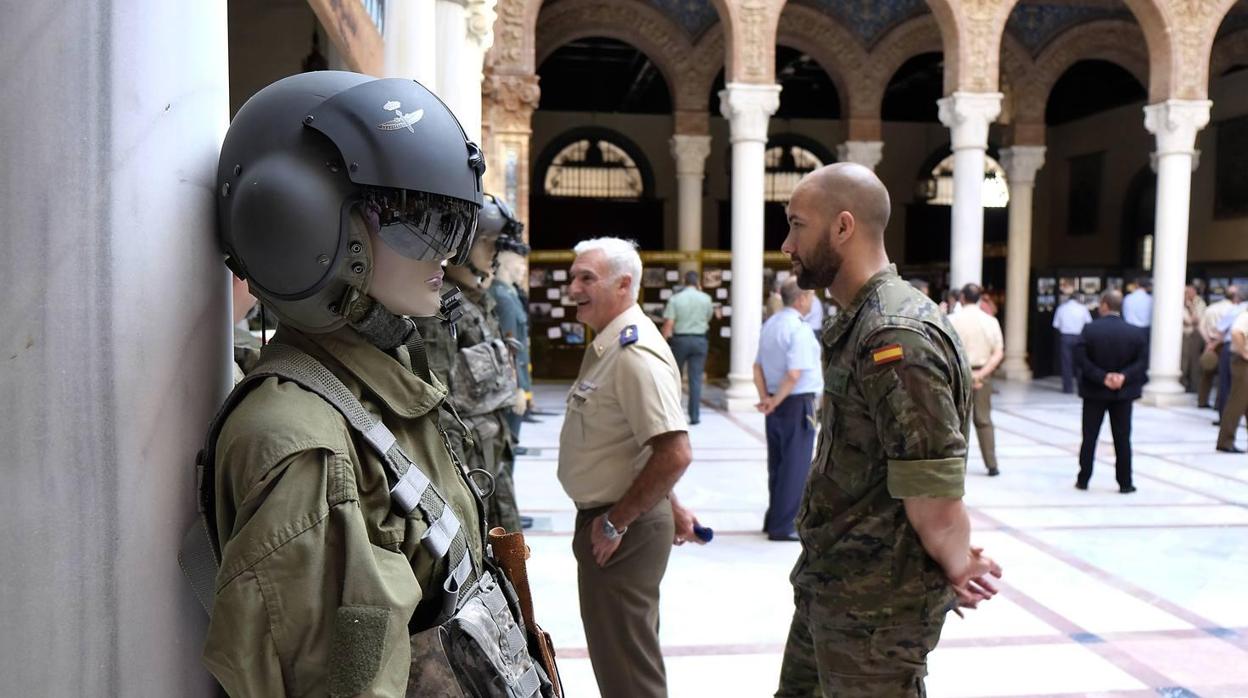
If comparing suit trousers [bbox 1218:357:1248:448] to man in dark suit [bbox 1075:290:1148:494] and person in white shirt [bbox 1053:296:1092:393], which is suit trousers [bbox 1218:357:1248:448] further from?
person in white shirt [bbox 1053:296:1092:393]

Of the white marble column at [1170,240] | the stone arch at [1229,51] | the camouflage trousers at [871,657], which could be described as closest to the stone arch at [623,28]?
the white marble column at [1170,240]

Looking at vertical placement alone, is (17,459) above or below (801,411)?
above

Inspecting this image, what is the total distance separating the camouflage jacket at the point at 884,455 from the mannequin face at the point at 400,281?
4.07 ft

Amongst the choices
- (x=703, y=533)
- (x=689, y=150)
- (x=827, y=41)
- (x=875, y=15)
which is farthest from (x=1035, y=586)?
(x=875, y=15)

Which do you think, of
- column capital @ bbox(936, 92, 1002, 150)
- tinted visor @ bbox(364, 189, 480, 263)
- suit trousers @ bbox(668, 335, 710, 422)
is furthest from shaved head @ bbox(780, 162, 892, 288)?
column capital @ bbox(936, 92, 1002, 150)

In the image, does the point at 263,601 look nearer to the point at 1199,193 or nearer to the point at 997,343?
the point at 997,343

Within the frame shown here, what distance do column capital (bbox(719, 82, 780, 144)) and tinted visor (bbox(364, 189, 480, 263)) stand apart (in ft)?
36.9

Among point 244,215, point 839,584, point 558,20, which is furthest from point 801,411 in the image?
point 558,20

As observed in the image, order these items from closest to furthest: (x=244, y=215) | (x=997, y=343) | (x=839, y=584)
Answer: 1. (x=244, y=215)
2. (x=839, y=584)
3. (x=997, y=343)

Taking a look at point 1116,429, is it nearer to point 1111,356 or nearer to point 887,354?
point 1111,356

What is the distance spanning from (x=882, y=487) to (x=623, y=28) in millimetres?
13356

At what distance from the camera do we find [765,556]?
17.9 feet

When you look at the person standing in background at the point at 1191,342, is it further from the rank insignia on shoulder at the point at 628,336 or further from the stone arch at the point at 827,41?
the rank insignia on shoulder at the point at 628,336

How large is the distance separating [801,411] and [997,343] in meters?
2.98
